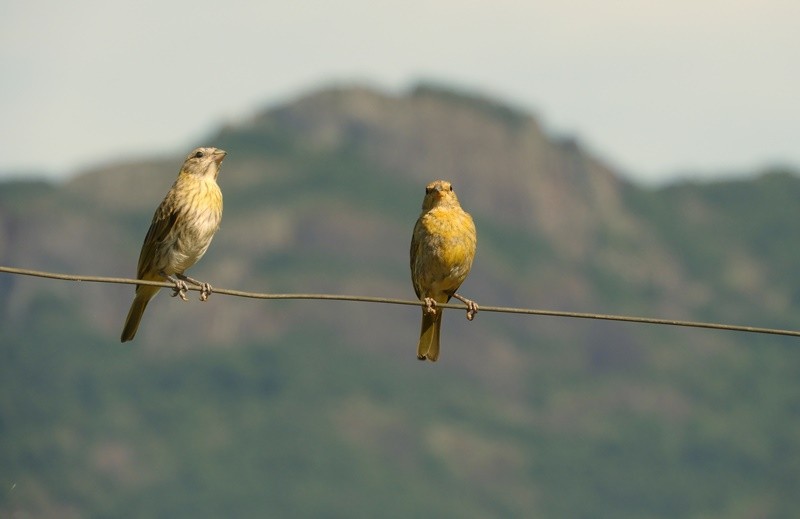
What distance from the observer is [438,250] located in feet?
65.7

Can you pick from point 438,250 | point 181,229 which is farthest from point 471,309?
point 181,229

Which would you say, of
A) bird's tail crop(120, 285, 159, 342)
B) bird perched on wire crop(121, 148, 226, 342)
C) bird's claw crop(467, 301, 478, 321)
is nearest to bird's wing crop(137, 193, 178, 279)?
bird perched on wire crop(121, 148, 226, 342)

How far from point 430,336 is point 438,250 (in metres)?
0.79

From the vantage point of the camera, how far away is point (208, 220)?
19.8m

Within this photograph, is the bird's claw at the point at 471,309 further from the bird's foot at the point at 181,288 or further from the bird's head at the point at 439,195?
the bird's foot at the point at 181,288

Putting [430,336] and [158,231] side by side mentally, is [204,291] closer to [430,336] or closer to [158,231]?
[158,231]

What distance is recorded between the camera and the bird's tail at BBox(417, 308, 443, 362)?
19.8 meters

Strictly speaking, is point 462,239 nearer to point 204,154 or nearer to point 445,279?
point 445,279

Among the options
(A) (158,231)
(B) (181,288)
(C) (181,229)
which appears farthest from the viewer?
(A) (158,231)

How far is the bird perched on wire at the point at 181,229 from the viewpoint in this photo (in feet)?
64.6

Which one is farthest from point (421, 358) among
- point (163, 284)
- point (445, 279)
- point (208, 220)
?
point (163, 284)

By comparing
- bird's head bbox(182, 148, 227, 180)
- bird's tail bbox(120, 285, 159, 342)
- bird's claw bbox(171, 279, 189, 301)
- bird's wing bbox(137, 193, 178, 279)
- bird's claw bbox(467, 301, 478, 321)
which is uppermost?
bird's head bbox(182, 148, 227, 180)

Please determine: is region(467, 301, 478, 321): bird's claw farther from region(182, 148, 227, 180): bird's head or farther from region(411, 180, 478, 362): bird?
region(182, 148, 227, 180): bird's head

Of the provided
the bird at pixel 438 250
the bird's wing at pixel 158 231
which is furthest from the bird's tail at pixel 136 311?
the bird at pixel 438 250
